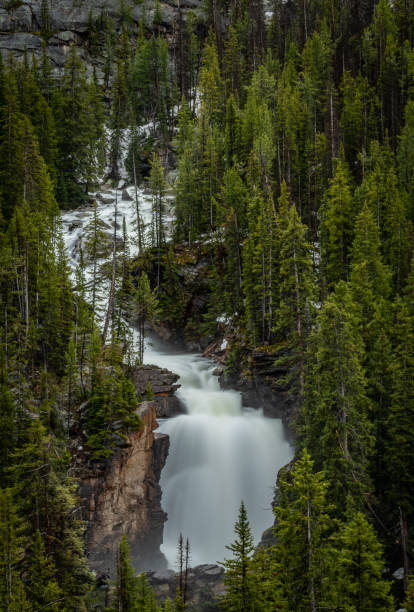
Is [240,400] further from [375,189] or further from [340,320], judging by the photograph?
[375,189]

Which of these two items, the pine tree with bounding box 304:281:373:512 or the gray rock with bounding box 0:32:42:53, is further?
the gray rock with bounding box 0:32:42:53

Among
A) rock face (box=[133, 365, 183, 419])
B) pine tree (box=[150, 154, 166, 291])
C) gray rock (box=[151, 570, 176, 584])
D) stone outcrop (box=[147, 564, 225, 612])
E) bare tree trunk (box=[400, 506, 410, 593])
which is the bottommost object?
gray rock (box=[151, 570, 176, 584])

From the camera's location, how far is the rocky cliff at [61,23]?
264 feet

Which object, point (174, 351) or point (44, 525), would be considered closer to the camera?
point (44, 525)

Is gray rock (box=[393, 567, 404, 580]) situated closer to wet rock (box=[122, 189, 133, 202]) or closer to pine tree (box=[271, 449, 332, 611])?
pine tree (box=[271, 449, 332, 611])

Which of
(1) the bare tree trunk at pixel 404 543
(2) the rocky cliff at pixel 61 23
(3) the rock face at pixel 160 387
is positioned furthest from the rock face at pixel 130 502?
(2) the rocky cliff at pixel 61 23

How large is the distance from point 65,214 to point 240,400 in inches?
1310

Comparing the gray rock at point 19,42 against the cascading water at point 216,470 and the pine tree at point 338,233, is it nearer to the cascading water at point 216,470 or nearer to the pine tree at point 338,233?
the pine tree at point 338,233

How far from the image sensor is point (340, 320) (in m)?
21.7

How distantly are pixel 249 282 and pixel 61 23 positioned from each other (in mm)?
74133

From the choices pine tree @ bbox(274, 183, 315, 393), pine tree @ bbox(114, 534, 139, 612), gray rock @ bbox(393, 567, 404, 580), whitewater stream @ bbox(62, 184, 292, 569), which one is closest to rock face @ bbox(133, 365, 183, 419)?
whitewater stream @ bbox(62, 184, 292, 569)

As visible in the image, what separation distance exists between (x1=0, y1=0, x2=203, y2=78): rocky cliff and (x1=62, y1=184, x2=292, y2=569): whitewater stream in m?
70.3

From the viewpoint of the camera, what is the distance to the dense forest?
16.3 m

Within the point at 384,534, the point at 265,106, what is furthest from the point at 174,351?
the point at 265,106
